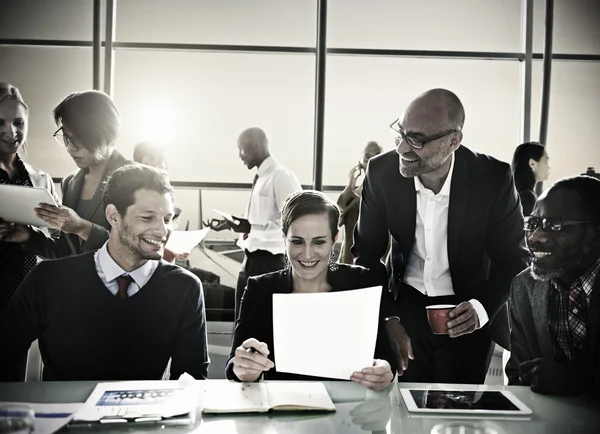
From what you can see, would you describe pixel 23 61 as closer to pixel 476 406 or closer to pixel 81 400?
pixel 81 400

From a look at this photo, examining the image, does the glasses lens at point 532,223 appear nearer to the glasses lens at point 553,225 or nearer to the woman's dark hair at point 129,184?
the glasses lens at point 553,225

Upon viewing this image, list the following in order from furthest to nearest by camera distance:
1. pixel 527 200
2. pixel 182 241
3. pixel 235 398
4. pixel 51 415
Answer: pixel 527 200 < pixel 182 241 < pixel 235 398 < pixel 51 415

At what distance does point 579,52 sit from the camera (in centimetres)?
384

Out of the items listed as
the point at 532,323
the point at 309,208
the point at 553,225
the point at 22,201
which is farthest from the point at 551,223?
the point at 22,201

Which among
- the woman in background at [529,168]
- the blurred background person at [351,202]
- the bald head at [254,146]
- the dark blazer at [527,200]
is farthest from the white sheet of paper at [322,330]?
the bald head at [254,146]

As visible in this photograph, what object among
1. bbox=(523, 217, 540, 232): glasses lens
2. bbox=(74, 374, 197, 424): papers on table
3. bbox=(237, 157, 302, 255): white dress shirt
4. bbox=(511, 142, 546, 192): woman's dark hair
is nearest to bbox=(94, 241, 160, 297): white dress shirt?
bbox=(74, 374, 197, 424): papers on table

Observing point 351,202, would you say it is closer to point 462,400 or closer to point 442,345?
point 442,345

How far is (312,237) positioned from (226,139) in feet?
6.31

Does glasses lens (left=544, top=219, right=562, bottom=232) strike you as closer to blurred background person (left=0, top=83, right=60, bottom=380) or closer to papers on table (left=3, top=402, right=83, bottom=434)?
papers on table (left=3, top=402, right=83, bottom=434)

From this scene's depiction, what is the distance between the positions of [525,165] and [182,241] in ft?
5.23

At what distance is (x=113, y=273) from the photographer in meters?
1.76

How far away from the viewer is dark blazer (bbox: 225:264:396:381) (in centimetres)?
171

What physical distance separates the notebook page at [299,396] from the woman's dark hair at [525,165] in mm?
1694

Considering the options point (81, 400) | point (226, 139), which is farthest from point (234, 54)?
point (81, 400)
